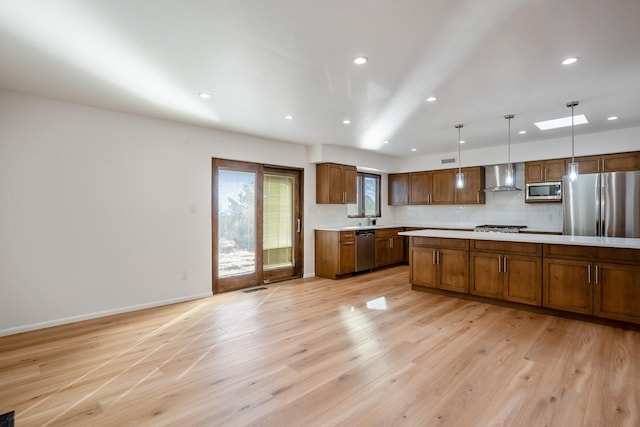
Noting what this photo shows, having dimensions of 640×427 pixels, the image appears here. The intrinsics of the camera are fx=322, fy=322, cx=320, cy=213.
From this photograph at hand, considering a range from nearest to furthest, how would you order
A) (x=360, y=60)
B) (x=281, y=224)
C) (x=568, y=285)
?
(x=360, y=60)
(x=568, y=285)
(x=281, y=224)

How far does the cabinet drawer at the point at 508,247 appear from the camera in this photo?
3.99 m

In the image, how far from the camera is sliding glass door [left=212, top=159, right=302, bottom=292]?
514 cm

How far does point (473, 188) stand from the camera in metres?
6.86

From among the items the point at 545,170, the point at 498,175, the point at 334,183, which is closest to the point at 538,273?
the point at 545,170

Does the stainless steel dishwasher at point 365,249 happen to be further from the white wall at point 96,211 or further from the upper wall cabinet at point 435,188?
the white wall at point 96,211

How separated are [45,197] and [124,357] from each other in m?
2.11

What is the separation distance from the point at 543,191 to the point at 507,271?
2.64 metres

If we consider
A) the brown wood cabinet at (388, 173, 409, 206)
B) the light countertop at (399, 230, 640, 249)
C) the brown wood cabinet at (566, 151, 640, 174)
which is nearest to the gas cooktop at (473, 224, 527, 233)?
the brown wood cabinet at (566, 151, 640, 174)

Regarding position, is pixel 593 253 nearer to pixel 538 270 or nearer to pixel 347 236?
pixel 538 270

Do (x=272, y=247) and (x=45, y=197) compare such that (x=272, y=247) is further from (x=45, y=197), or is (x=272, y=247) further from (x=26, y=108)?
(x=26, y=108)

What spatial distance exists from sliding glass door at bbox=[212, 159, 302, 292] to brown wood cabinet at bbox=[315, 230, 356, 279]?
43cm

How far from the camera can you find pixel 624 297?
3.43 meters

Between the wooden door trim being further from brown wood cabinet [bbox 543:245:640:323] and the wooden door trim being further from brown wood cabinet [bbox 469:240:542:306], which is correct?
brown wood cabinet [bbox 543:245:640:323]

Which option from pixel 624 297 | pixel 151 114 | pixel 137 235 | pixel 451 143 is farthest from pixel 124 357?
pixel 451 143
